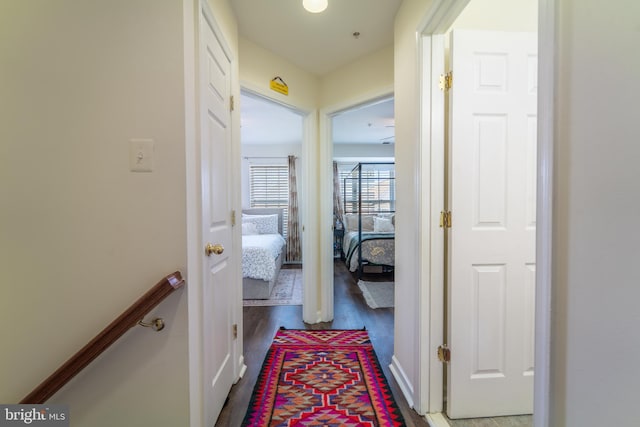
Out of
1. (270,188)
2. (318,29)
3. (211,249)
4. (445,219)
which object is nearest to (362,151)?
(270,188)

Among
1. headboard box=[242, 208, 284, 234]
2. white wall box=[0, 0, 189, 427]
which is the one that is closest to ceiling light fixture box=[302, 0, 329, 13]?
white wall box=[0, 0, 189, 427]

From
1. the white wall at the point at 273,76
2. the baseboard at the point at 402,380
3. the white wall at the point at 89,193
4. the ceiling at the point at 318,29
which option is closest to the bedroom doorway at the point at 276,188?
the white wall at the point at 273,76

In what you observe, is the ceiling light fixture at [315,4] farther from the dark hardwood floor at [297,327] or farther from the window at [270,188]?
the window at [270,188]

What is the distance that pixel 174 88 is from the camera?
107 centimetres

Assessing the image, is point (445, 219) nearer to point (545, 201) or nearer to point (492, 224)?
point (492, 224)

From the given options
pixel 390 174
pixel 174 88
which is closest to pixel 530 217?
pixel 174 88

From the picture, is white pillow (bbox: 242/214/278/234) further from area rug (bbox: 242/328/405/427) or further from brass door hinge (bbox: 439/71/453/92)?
brass door hinge (bbox: 439/71/453/92)

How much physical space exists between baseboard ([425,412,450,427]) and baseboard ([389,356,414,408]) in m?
0.12

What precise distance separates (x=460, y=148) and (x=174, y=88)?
1352 millimetres

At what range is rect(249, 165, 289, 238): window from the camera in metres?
5.87

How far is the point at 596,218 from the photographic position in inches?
24.0

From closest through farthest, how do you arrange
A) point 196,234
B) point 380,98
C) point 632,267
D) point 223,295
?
point 632,267 < point 196,234 < point 223,295 < point 380,98

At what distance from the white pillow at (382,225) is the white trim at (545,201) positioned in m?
4.71

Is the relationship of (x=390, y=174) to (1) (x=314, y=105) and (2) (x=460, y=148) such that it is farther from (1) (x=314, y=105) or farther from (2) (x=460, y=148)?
(2) (x=460, y=148)
